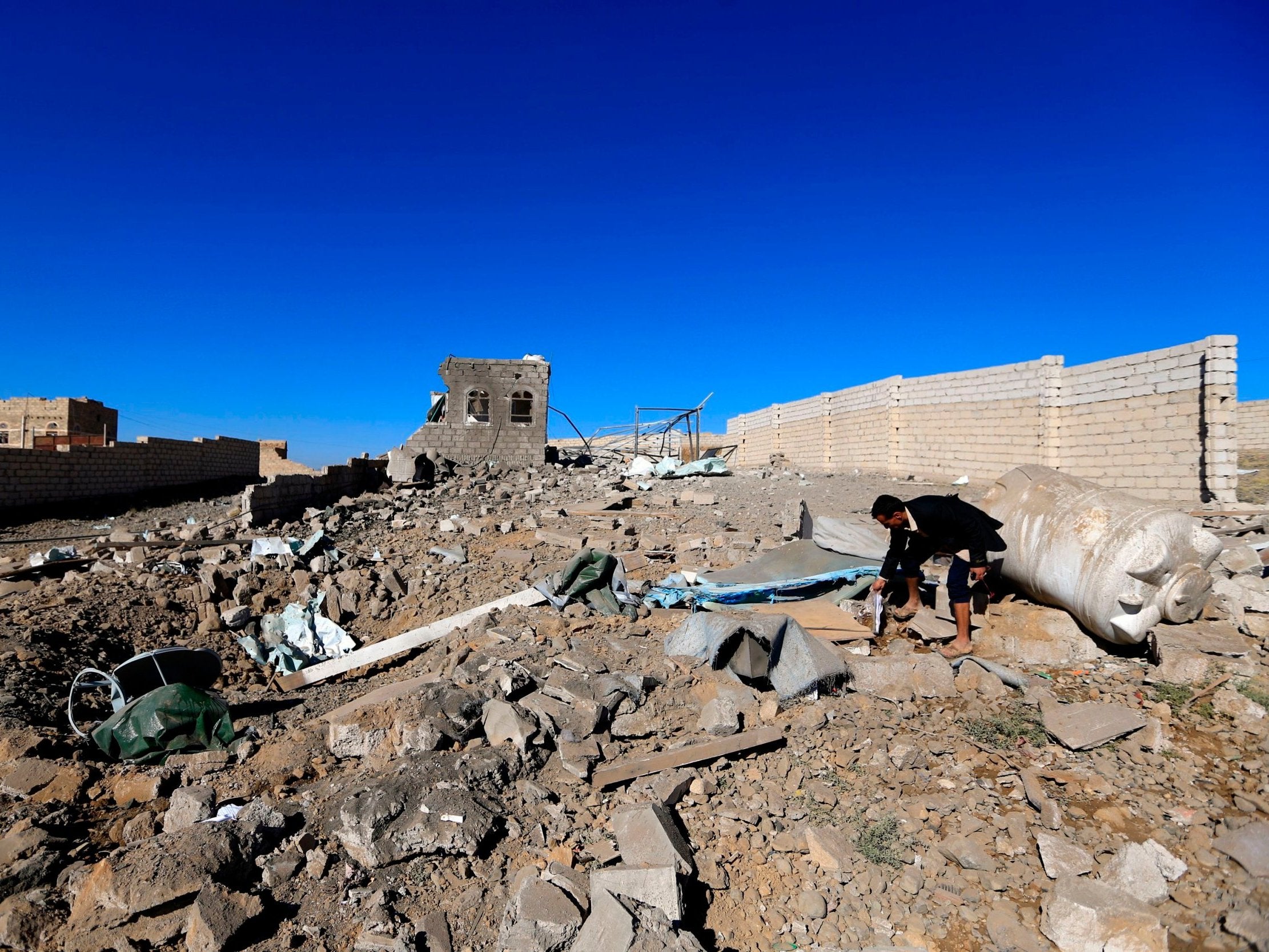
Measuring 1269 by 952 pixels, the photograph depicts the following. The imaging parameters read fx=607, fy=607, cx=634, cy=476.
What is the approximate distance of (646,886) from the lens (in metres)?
2.22

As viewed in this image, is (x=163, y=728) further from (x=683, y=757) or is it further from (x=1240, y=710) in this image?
(x=1240, y=710)

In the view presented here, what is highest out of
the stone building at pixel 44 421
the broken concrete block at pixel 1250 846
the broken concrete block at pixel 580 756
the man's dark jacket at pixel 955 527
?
the stone building at pixel 44 421

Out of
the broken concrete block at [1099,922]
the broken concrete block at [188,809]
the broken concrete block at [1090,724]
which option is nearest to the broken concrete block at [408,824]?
the broken concrete block at [188,809]

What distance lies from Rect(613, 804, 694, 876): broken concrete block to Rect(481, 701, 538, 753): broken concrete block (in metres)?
0.71

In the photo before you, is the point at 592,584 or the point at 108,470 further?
the point at 108,470

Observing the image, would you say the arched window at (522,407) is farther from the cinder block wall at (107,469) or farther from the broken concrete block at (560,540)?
the broken concrete block at (560,540)

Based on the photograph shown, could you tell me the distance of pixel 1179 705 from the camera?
3.38 m

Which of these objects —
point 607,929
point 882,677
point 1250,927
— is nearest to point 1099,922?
point 1250,927

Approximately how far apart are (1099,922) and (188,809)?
11.9ft

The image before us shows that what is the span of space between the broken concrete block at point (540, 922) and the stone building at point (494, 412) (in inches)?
599

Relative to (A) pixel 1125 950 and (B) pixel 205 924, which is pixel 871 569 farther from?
(B) pixel 205 924

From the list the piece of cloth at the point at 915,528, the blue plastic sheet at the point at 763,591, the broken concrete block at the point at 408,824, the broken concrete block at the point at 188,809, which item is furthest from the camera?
the blue plastic sheet at the point at 763,591

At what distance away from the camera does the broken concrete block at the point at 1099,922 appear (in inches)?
78.4

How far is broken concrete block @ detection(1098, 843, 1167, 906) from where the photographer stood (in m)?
2.17
